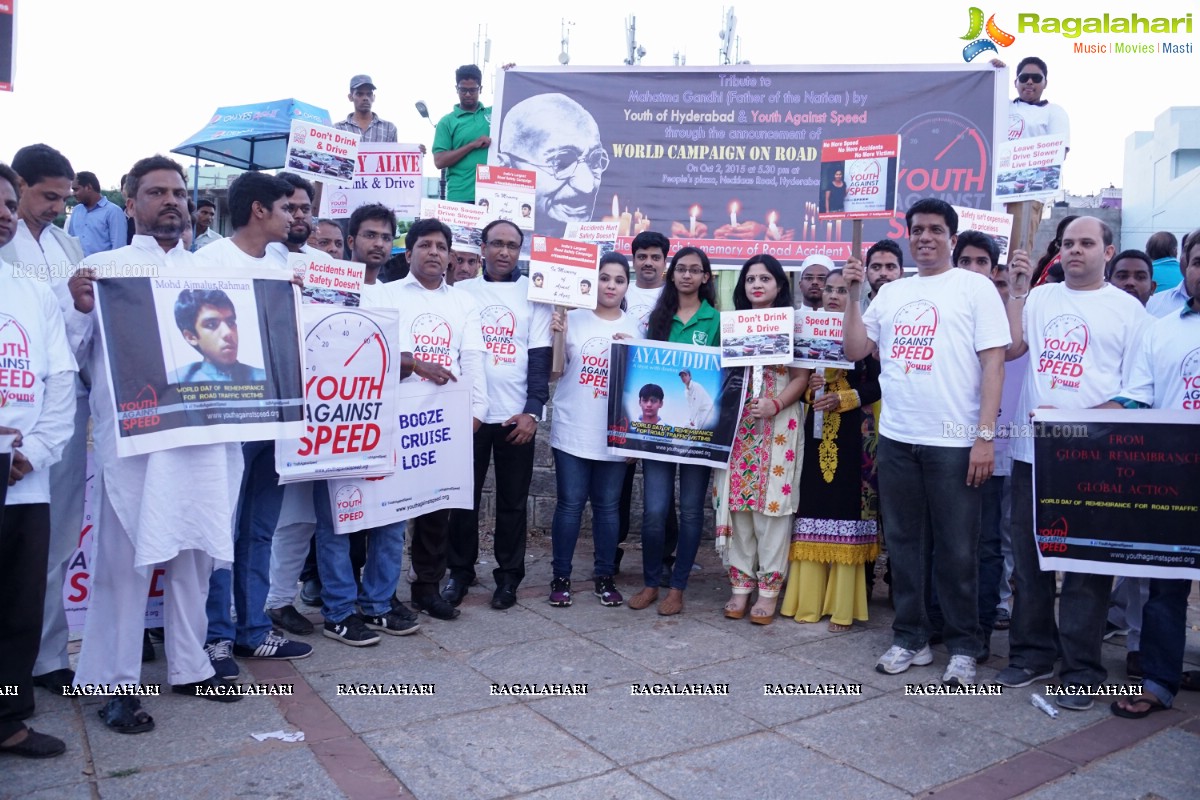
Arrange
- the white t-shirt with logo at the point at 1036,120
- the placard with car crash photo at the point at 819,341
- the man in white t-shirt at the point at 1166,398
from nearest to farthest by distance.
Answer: the man in white t-shirt at the point at 1166,398 → the placard with car crash photo at the point at 819,341 → the white t-shirt with logo at the point at 1036,120

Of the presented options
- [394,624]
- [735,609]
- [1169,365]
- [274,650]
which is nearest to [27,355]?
[274,650]

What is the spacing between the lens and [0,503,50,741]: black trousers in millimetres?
3320

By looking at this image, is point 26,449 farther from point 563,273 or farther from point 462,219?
point 462,219

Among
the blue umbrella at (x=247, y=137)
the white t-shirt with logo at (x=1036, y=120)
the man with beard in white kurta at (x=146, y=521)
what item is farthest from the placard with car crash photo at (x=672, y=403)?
the blue umbrella at (x=247, y=137)

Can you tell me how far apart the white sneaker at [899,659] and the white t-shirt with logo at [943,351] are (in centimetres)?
101

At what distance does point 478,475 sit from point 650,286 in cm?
166

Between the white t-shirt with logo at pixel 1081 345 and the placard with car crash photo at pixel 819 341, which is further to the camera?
the placard with car crash photo at pixel 819 341

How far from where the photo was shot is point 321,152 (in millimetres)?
5488

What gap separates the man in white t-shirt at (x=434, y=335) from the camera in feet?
16.3

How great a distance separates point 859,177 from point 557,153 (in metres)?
3.35

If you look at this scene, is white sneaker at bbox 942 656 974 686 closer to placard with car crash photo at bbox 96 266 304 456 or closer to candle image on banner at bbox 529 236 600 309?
candle image on banner at bbox 529 236 600 309

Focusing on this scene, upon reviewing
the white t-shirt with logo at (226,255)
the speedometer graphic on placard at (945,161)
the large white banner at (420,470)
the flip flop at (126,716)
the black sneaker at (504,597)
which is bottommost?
the black sneaker at (504,597)

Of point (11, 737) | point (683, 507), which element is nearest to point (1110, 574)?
point (683, 507)

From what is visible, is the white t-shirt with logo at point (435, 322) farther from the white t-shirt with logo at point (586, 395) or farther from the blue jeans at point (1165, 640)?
the blue jeans at point (1165, 640)
